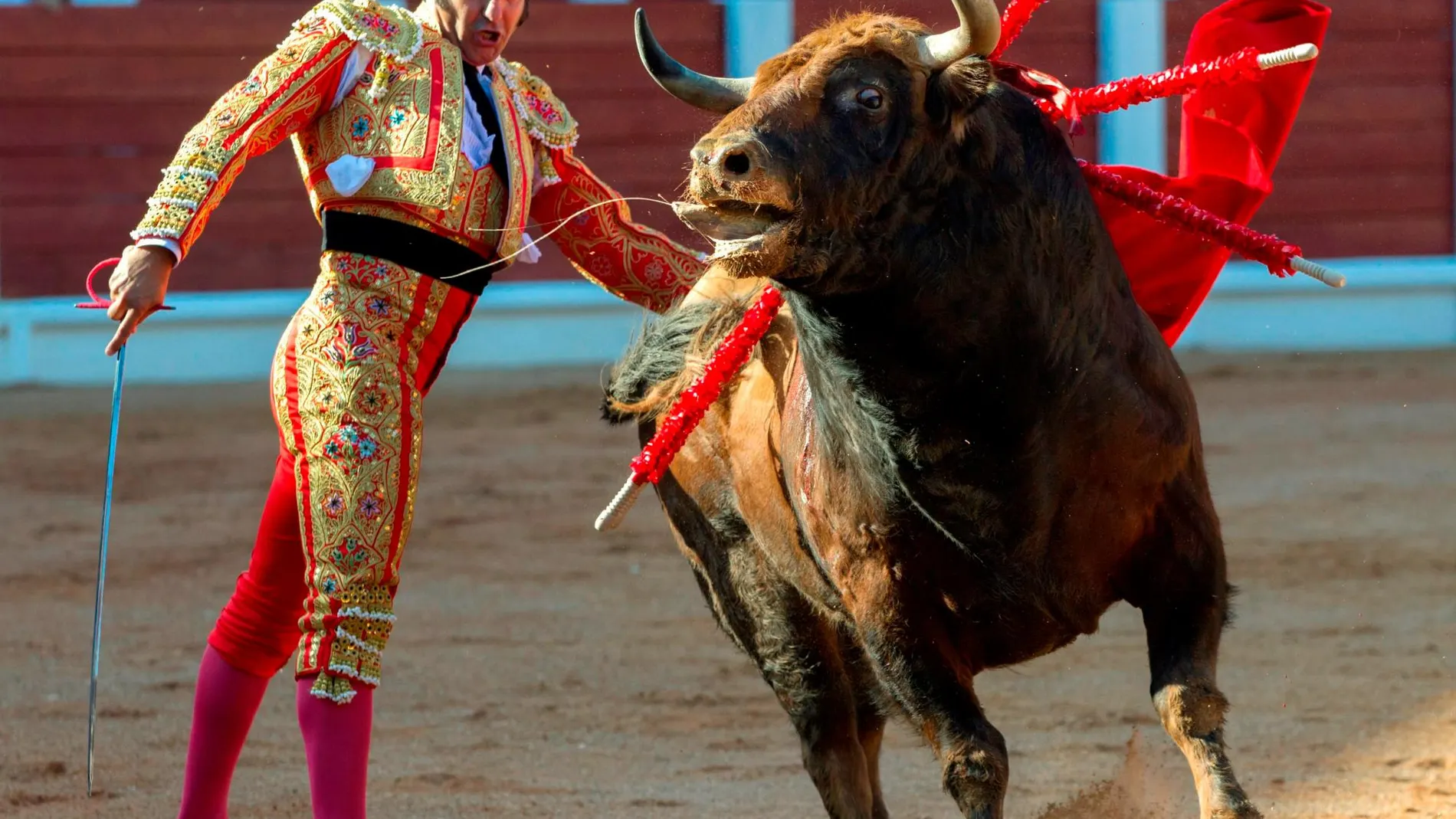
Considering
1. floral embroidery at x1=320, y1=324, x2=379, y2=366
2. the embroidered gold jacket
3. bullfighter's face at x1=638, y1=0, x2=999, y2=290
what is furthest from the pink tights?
bullfighter's face at x1=638, y1=0, x2=999, y2=290

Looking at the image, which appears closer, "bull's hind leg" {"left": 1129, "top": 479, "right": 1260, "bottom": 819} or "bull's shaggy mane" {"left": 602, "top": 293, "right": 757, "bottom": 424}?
"bull's hind leg" {"left": 1129, "top": 479, "right": 1260, "bottom": 819}

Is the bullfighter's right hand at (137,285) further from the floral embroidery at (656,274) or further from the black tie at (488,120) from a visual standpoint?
the floral embroidery at (656,274)

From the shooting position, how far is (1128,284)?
2658 millimetres

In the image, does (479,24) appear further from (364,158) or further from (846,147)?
(846,147)

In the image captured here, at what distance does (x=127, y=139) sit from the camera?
10.0 m

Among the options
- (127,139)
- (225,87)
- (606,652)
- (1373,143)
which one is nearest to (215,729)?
(606,652)

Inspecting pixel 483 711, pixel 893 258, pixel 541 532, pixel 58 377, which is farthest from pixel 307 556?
pixel 58 377

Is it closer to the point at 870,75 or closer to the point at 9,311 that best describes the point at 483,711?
the point at 870,75

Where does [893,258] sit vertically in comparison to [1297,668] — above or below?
above

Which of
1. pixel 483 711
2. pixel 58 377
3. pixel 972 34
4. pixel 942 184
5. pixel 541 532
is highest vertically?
pixel 972 34

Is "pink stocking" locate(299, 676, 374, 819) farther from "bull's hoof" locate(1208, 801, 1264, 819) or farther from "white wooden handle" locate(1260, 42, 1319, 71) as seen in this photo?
"white wooden handle" locate(1260, 42, 1319, 71)

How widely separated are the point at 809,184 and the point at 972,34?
0.95ft

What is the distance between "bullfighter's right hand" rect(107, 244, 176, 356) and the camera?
101 inches

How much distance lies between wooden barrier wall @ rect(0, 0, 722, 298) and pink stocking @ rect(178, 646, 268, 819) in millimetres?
6985
